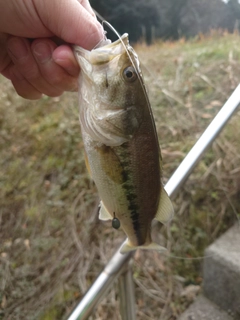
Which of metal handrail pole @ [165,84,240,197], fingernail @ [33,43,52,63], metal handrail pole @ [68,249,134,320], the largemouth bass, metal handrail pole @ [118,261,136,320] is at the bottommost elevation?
metal handrail pole @ [118,261,136,320]

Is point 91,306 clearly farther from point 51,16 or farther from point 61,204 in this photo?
point 61,204

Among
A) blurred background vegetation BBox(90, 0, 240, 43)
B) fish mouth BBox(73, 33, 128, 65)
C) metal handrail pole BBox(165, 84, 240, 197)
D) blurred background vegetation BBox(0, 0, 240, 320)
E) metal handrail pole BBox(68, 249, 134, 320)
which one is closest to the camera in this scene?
fish mouth BBox(73, 33, 128, 65)

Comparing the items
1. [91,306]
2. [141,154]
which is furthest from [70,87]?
[91,306]

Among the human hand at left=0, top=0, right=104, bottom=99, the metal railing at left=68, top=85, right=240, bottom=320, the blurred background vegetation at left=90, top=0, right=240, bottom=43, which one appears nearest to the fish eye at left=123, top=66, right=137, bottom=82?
the human hand at left=0, top=0, right=104, bottom=99

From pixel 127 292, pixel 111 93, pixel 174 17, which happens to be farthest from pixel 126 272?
pixel 174 17

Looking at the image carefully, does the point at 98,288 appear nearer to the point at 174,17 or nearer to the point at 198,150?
the point at 198,150

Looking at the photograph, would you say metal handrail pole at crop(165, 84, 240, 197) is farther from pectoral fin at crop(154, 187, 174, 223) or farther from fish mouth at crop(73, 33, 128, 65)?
fish mouth at crop(73, 33, 128, 65)

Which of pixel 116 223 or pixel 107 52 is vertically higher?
pixel 107 52

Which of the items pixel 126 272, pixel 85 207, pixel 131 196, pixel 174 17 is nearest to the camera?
pixel 131 196
